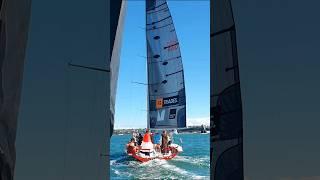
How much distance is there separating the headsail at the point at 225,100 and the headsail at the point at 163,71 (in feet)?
36.2

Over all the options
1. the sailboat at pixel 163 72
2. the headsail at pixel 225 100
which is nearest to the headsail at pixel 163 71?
the sailboat at pixel 163 72

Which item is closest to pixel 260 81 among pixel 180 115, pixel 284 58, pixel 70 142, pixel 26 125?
pixel 284 58

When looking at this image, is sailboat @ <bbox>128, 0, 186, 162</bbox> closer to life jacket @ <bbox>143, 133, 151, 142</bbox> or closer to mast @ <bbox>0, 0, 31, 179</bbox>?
life jacket @ <bbox>143, 133, 151, 142</bbox>

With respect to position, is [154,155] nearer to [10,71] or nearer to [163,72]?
[163,72]

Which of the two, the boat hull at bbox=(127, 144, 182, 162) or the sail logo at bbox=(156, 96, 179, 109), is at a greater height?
the sail logo at bbox=(156, 96, 179, 109)

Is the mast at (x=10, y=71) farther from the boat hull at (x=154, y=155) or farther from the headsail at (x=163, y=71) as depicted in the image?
the boat hull at (x=154, y=155)

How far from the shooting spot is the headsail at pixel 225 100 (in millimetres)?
2211

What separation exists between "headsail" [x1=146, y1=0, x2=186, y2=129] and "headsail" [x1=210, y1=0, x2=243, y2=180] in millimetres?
11023

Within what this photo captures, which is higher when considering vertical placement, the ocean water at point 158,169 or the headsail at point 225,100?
the headsail at point 225,100

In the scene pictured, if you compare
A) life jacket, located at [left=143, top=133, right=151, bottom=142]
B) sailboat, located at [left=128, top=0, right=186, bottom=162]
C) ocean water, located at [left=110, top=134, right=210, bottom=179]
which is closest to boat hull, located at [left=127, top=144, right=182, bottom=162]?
ocean water, located at [left=110, top=134, right=210, bottom=179]

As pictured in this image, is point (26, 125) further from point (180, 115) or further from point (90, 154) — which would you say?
point (180, 115)

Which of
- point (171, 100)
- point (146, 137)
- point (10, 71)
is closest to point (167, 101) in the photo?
point (171, 100)

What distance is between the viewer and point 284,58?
6.91ft

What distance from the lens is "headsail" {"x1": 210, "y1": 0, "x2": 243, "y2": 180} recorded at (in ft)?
7.25
